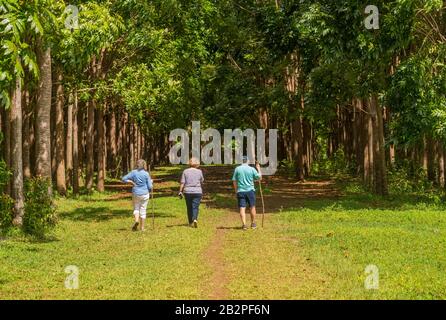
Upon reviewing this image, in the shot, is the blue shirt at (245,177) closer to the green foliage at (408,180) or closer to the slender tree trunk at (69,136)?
the slender tree trunk at (69,136)

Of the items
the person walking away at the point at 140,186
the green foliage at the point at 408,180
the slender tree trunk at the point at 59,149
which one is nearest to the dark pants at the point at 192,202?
the person walking away at the point at 140,186

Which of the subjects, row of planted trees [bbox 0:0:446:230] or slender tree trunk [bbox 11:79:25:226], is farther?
row of planted trees [bbox 0:0:446:230]

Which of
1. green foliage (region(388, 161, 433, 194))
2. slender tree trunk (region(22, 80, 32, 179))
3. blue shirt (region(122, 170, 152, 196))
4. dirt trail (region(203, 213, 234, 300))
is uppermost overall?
slender tree trunk (region(22, 80, 32, 179))

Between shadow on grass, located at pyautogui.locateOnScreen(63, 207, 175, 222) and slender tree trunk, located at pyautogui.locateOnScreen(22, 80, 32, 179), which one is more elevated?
slender tree trunk, located at pyautogui.locateOnScreen(22, 80, 32, 179)

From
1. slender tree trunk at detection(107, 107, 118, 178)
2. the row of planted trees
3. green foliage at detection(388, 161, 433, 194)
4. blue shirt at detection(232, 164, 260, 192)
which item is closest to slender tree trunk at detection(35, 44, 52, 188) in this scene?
the row of planted trees

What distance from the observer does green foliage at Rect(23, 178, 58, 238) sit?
17.7 metres

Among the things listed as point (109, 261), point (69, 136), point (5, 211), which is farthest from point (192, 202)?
point (69, 136)

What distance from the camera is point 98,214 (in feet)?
77.8

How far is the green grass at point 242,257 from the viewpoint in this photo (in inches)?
407

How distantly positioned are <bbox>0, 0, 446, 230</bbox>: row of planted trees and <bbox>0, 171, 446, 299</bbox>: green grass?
314 cm

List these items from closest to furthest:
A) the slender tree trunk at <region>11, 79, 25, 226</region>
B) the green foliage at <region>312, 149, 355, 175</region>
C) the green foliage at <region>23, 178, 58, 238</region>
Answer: the slender tree trunk at <region>11, 79, 25, 226</region>, the green foliage at <region>23, 178, 58, 238</region>, the green foliage at <region>312, 149, 355, 175</region>

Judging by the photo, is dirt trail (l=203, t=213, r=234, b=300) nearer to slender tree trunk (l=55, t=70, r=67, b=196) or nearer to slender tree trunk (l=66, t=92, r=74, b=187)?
slender tree trunk (l=55, t=70, r=67, b=196)
